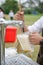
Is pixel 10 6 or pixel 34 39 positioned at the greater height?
pixel 34 39

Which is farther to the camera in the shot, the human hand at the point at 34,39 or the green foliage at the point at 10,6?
the green foliage at the point at 10,6

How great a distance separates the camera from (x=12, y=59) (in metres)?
1.80

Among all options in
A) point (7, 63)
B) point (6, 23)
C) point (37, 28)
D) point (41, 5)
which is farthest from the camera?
point (41, 5)

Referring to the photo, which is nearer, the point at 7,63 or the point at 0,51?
the point at 0,51

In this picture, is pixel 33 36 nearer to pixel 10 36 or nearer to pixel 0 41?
pixel 10 36

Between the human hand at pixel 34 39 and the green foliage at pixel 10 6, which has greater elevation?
the human hand at pixel 34 39

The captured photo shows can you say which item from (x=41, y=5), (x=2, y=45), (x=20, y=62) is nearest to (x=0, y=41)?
(x=2, y=45)

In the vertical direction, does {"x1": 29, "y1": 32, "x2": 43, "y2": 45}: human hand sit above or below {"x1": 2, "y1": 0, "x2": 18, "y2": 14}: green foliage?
above

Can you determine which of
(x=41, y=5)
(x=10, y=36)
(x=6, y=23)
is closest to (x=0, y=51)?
(x=6, y=23)

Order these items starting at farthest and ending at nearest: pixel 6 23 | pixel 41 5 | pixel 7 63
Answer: pixel 41 5
pixel 7 63
pixel 6 23

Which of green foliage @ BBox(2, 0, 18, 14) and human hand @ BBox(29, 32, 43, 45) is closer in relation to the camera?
human hand @ BBox(29, 32, 43, 45)

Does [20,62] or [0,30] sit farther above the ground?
[0,30]

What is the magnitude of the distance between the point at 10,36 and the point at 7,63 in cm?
20

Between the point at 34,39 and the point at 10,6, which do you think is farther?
the point at 10,6
